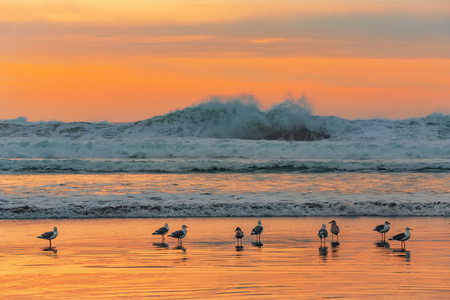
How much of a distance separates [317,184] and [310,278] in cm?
1616

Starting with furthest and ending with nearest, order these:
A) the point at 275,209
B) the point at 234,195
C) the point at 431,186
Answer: the point at 431,186
the point at 234,195
the point at 275,209

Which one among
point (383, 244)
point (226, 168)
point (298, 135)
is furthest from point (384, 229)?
point (298, 135)

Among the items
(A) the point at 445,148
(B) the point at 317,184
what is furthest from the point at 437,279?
(A) the point at 445,148

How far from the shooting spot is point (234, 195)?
74.4 ft

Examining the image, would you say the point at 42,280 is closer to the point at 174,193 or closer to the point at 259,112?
the point at 174,193

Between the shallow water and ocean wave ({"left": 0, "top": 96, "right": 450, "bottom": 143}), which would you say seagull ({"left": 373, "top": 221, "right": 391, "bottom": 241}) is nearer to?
the shallow water

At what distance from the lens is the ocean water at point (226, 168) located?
19984 millimetres

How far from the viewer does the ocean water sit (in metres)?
20.0

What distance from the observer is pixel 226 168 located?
3469 centimetres

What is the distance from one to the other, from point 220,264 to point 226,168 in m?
22.9

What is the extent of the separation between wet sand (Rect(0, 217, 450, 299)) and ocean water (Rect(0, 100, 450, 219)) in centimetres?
284

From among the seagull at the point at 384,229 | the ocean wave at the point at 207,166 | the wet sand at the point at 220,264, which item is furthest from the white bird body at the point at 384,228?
the ocean wave at the point at 207,166

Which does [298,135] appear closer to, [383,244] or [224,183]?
[224,183]

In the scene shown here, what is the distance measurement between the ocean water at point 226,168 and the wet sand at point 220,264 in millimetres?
2842
